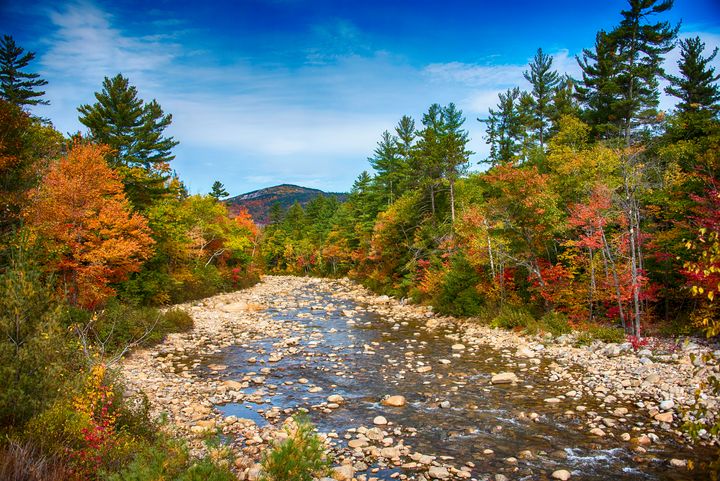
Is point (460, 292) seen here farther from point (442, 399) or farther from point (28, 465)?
point (28, 465)

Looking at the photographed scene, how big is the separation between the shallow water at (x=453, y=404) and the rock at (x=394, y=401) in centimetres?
21

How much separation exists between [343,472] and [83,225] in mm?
16552

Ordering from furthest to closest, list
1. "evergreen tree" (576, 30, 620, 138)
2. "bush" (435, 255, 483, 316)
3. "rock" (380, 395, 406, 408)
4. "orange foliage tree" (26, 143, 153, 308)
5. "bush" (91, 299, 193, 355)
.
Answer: "evergreen tree" (576, 30, 620, 138), "bush" (435, 255, 483, 316), "orange foliage tree" (26, 143, 153, 308), "bush" (91, 299, 193, 355), "rock" (380, 395, 406, 408)

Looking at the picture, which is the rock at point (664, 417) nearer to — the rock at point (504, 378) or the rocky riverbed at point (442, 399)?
the rocky riverbed at point (442, 399)

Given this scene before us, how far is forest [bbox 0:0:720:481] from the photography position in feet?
19.1

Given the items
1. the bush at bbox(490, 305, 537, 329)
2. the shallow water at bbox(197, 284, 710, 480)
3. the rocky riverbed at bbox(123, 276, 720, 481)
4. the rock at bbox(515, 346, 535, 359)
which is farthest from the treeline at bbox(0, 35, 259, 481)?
the bush at bbox(490, 305, 537, 329)

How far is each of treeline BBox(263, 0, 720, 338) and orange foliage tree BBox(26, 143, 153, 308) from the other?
1684 cm

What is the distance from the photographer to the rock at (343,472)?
697 centimetres

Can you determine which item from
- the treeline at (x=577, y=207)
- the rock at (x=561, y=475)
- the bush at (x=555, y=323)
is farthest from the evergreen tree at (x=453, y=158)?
the rock at (x=561, y=475)

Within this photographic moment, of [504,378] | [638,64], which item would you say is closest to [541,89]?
[638,64]

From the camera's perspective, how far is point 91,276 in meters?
18.4

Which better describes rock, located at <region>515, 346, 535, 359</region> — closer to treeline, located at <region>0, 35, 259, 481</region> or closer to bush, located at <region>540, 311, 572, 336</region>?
bush, located at <region>540, 311, 572, 336</region>

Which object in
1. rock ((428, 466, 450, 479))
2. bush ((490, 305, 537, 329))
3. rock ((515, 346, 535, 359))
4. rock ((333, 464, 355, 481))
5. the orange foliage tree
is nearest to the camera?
rock ((333, 464, 355, 481))

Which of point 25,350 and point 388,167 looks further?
point 388,167
